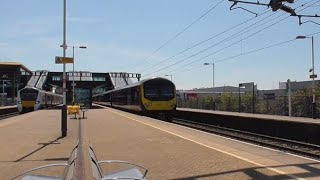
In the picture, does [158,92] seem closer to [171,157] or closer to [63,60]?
[63,60]

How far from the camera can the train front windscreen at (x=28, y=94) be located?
57094 millimetres

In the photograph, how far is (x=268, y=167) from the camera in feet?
36.9

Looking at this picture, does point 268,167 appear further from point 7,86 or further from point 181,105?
point 7,86

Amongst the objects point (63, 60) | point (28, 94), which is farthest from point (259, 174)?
point (28, 94)

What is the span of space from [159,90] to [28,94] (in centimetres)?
2397

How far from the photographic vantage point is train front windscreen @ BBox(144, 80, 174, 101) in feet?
125

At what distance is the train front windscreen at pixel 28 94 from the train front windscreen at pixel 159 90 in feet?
77.4

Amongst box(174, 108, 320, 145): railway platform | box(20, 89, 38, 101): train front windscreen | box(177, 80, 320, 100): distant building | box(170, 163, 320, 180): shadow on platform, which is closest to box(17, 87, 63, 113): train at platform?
box(20, 89, 38, 101): train front windscreen

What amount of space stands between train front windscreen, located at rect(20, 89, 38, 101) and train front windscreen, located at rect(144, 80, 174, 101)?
23597mm

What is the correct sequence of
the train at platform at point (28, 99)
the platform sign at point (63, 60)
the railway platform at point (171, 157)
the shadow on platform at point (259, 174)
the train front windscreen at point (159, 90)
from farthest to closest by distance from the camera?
the train at platform at point (28, 99)
the train front windscreen at point (159, 90)
the platform sign at point (63, 60)
the railway platform at point (171, 157)
the shadow on platform at point (259, 174)

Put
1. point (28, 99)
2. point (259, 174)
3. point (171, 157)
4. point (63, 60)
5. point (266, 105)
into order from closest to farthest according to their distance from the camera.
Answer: point (259, 174) → point (171, 157) → point (63, 60) → point (266, 105) → point (28, 99)

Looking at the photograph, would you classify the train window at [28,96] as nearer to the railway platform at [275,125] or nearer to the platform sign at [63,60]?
the railway platform at [275,125]

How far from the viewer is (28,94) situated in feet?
188

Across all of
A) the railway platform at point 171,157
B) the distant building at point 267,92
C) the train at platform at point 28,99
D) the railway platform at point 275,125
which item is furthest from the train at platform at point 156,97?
the train at platform at point 28,99
